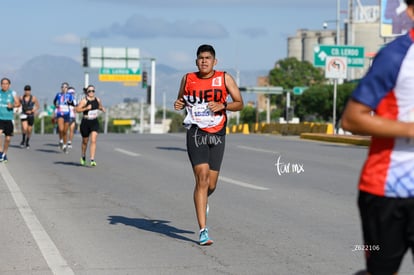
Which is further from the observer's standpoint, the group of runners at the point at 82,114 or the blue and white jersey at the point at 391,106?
the group of runners at the point at 82,114

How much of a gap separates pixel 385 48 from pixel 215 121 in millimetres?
5119

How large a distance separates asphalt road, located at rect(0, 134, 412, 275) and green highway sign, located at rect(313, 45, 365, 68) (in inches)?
1154

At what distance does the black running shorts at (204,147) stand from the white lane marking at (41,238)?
5.33ft

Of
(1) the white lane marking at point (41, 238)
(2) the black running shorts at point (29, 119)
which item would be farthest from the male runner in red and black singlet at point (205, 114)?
(2) the black running shorts at point (29, 119)

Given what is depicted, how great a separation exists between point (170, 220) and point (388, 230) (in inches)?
274

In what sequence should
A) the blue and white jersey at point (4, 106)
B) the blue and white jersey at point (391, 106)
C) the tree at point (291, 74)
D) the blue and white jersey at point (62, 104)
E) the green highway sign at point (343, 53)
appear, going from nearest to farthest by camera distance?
the blue and white jersey at point (391, 106)
the blue and white jersey at point (4, 106)
the blue and white jersey at point (62, 104)
the green highway sign at point (343, 53)
the tree at point (291, 74)

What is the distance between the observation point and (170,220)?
36.0 feet

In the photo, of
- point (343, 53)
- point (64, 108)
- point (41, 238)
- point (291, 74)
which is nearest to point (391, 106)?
point (41, 238)

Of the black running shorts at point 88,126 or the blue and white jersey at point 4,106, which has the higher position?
the blue and white jersey at point 4,106

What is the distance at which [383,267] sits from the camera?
164 inches

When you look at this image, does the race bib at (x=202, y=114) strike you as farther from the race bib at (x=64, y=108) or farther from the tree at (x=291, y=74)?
the tree at (x=291, y=74)

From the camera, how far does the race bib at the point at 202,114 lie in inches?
361

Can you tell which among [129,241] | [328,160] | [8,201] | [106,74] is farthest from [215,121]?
[106,74]

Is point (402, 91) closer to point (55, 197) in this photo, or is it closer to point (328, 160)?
point (55, 197)
